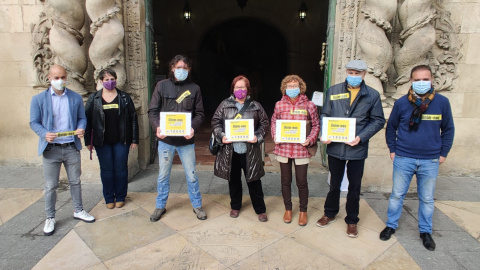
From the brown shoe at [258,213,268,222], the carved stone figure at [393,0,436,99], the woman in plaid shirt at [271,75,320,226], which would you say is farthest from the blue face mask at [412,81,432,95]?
the brown shoe at [258,213,268,222]

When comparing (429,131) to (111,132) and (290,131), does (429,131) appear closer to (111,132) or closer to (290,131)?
(290,131)

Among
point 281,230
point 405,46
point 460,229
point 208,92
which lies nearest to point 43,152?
point 281,230

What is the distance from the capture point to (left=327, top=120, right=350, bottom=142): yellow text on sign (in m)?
3.35

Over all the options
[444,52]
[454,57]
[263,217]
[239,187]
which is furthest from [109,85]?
[454,57]

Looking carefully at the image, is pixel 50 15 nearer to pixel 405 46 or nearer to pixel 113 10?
pixel 113 10

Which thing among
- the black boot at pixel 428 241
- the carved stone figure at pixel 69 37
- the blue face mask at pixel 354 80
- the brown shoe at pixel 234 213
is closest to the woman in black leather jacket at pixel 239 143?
the brown shoe at pixel 234 213

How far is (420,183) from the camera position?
3391 millimetres

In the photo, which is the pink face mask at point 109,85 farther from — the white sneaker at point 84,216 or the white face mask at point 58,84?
the white sneaker at point 84,216

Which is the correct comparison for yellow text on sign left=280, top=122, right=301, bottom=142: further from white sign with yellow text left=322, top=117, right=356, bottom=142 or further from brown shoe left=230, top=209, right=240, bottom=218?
brown shoe left=230, top=209, right=240, bottom=218

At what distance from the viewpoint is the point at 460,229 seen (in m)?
3.71

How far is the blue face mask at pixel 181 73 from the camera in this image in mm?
3607

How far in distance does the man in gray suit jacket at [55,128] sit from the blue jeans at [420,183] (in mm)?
3411

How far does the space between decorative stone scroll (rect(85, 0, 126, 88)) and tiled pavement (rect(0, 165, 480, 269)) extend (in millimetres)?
1915

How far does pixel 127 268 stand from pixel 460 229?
3554 mm
